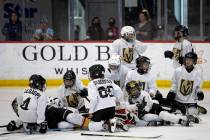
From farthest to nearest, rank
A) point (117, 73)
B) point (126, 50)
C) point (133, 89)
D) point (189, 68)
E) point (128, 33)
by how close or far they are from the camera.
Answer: point (126, 50) → point (128, 33) → point (117, 73) → point (189, 68) → point (133, 89)

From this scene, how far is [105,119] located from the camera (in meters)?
8.13

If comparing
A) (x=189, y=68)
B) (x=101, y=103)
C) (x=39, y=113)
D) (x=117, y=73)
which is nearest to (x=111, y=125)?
(x=101, y=103)

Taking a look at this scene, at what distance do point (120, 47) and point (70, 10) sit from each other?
173 inches

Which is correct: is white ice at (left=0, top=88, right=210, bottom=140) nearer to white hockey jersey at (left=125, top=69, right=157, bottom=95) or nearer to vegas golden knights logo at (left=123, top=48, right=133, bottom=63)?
white hockey jersey at (left=125, top=69, right=157, bottom=95)

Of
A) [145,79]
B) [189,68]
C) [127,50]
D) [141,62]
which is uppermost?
[127,50]

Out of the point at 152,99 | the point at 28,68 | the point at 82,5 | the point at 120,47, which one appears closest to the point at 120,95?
the point at 152,99

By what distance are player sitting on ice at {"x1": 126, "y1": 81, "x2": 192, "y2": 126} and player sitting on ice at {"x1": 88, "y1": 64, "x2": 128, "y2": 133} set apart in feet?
1.36

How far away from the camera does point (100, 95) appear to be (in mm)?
7988

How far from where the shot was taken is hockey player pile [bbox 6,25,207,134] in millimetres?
7984

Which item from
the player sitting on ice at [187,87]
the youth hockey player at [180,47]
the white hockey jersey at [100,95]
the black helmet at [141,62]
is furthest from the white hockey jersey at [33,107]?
the youth hockey player at [180,47]

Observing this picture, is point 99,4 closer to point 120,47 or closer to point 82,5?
point 82,5

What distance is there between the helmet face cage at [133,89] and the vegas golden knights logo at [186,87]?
3.40 feet

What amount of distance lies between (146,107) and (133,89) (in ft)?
1.02

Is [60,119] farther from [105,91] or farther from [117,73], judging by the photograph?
[117,73]
